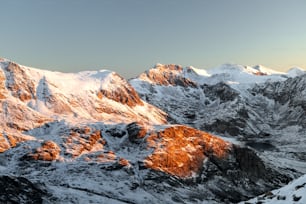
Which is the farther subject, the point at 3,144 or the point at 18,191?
the point at 3,144

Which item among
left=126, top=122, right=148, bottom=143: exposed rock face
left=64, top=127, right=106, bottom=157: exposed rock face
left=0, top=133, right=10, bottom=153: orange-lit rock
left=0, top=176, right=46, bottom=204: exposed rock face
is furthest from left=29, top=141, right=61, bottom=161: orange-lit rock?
left=0, top=176, right=46, bottom=204: exposed rock face

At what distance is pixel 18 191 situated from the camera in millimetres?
98250

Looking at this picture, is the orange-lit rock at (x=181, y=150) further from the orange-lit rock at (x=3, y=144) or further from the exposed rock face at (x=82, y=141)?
the orange-lit rock at (x=3, y=144)

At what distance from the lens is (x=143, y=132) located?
173 metres

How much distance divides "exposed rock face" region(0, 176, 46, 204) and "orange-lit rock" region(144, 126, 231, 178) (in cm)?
5360

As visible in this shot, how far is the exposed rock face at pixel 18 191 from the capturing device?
9356 cm

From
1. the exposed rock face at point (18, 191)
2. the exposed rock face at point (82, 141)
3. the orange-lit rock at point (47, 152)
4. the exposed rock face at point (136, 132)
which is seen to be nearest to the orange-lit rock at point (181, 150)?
the exposed rock face at point (136, 132)

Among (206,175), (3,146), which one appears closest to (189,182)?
(206,175)

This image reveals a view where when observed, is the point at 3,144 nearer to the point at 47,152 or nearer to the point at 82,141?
the point at 47,152

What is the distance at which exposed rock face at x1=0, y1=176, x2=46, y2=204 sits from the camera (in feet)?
307

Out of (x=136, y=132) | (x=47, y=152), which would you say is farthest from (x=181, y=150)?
(x=47, y=152)

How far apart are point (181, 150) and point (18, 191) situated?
80.7 metres

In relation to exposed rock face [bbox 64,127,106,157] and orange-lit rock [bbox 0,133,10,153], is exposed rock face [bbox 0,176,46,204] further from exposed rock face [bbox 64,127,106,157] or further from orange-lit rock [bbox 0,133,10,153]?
orange-lit rock [bbox 0,133,10,153]

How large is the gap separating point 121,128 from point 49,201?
85.9 metres
